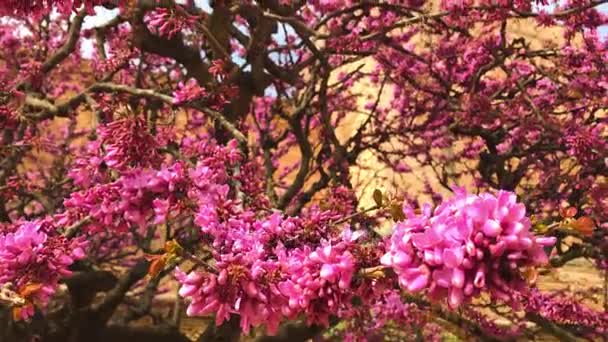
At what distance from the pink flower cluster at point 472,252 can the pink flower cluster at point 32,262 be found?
1.16 m

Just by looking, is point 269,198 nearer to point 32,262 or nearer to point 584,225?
point 32,262

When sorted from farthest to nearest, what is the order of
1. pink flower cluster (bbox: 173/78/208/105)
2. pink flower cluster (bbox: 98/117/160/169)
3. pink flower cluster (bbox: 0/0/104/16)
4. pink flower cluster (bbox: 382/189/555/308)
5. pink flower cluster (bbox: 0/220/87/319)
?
pink flower cluster (bbox: 173/78/208/105), pink flower cluster (bbox: 98/117/160/169), pink flower cluster (bbox: 0/0/104/16), pink flower cluster (bbox: 0/220/87/319), pink flower cluster (bbox: 382/189/555/308)

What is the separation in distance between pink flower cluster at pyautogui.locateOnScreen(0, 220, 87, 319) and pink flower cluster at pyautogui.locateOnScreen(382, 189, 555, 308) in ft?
3.82

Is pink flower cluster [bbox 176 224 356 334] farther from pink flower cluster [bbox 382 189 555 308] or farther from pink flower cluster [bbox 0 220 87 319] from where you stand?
pink flower cluster [bbox 0 220 87 319]

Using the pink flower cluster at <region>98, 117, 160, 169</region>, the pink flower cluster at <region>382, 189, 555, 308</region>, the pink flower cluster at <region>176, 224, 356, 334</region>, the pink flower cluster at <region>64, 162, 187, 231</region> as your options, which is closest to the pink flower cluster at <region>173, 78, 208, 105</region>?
the pink flower cluster at <region>98, 117, 160, 169</region>

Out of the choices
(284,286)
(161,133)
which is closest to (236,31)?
(161,133)

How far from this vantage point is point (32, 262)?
6.41 feet

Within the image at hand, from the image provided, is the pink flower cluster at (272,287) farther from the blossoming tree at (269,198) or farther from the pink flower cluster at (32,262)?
the pink flower cluster at (32,262)

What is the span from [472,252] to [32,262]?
56.5 inches

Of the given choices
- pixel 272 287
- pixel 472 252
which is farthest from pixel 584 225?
pixel 272 287

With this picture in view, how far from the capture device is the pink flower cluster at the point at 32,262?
1883 mm

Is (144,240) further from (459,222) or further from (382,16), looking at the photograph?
(459,222)

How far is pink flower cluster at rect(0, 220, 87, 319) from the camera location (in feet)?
6.18

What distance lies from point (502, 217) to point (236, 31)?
4.39m
